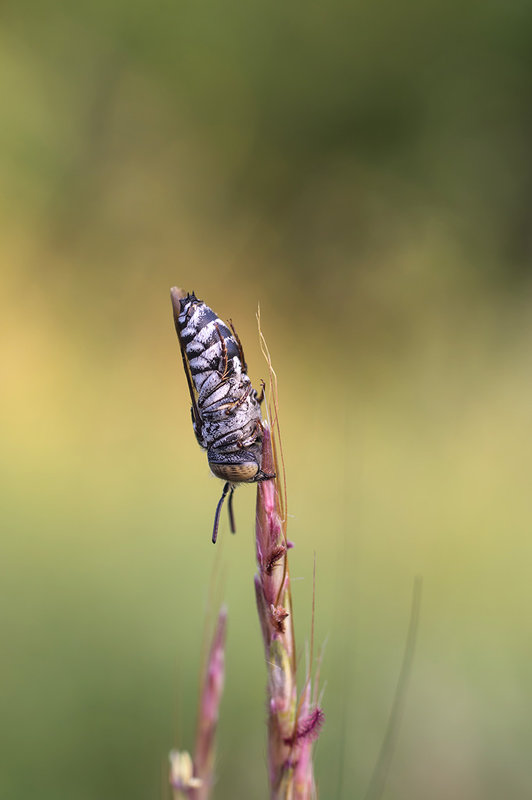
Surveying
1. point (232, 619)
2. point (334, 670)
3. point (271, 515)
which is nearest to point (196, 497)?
point (232, 619)

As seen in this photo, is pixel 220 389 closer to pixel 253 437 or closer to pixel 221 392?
pixel 221 392

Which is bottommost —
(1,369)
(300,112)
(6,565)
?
(6,565)

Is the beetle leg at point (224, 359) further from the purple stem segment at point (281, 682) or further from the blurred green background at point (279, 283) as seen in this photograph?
the blurred green background at point (279, 283)

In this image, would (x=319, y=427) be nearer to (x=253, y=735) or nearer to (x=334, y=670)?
(x=334, y=670)

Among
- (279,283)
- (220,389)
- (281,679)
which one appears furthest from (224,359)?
(279,283)

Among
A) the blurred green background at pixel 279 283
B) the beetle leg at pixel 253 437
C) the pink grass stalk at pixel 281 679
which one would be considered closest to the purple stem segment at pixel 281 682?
the pink grass stalk at pixel 281 679

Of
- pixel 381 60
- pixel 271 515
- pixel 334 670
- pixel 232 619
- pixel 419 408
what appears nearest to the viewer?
pixel 271 515
